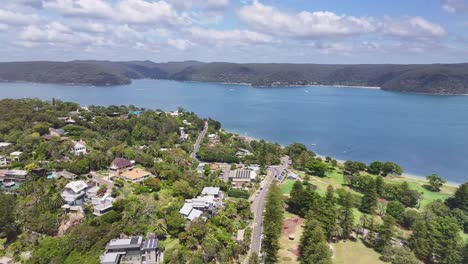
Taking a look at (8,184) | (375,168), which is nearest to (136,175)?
(8,184)

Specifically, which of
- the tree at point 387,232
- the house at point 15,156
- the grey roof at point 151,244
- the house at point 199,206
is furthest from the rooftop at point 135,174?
the tree at point 387,232

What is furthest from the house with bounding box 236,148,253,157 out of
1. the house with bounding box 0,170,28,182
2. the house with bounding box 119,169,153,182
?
the house with bounding box 0,170,28,182

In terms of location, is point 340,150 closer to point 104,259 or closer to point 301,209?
point 301,209

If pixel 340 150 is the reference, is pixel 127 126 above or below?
above

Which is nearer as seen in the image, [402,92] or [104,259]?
[104,259]

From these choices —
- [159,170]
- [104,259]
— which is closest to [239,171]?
[159,170]

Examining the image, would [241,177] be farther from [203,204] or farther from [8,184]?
[8,184]
